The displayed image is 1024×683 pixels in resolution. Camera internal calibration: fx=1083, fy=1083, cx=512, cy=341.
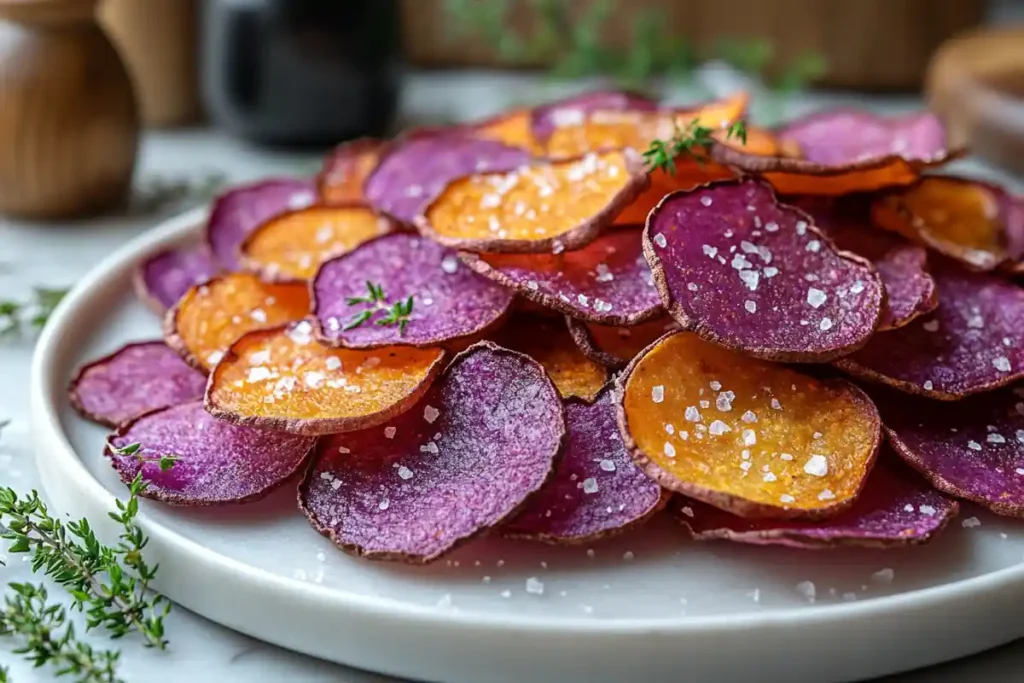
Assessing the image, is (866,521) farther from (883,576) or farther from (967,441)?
(967,441)

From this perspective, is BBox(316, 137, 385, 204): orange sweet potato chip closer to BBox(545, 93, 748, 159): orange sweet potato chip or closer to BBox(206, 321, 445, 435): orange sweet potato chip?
BBox(545, 93, 748, 159): orange sweet potato chip

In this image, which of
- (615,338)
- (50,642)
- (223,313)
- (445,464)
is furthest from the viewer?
(223,313)

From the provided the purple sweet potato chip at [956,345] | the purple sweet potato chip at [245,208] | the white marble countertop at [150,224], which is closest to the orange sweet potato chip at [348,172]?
the purple sweet potato chip at [245,208]

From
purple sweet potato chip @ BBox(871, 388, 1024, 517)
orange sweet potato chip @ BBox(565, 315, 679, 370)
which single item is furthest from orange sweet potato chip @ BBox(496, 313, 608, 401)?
purple sweet potato chip @ BBox(871, 388, 1024, 517)

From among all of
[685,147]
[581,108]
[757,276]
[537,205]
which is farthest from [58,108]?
[757,276]

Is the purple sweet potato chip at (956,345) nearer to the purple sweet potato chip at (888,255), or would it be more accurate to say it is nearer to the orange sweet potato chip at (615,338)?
the purple sweet potato chip at (888,255)

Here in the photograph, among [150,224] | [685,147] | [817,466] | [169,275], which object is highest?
[685,147]
